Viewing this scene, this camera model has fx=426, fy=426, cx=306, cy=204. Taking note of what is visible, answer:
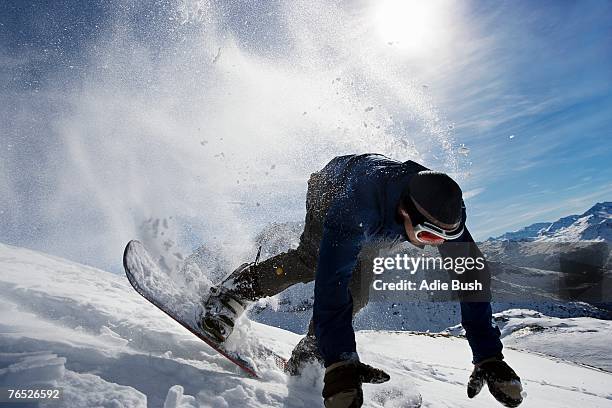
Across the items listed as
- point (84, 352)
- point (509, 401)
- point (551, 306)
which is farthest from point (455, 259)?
point (551, 306)

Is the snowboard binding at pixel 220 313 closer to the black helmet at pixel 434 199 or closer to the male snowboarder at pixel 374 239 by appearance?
the male snowboarder at pixel 374 239

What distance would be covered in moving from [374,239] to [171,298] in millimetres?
1901

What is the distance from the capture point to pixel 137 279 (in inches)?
142

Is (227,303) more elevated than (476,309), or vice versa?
(227,303)

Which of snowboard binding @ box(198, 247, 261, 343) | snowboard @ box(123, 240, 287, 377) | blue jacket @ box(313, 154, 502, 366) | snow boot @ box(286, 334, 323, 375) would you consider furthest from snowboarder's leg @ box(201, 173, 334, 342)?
blue jacket @ box(313, 154, 502, 366)

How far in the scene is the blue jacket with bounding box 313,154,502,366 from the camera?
84.7 inches

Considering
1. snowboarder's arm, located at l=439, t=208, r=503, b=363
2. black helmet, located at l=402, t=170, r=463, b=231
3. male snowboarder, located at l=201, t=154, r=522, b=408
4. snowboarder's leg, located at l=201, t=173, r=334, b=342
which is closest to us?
male snowboarder, located at l=201, t=154, r=522, b=408

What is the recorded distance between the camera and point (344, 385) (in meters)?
1.95

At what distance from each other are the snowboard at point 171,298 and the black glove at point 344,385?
109cm

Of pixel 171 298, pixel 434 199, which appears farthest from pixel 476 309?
pixel 171 298

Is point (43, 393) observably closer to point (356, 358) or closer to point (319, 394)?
point (356, 358)

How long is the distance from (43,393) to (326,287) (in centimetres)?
133

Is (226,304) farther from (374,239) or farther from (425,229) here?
(425,229)

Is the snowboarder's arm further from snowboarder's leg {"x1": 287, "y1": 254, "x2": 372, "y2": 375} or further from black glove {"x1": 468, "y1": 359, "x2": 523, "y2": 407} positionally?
snowboarder's leg {"x1": 287, "y1": 254, "x2": 372, "y2": 375}
